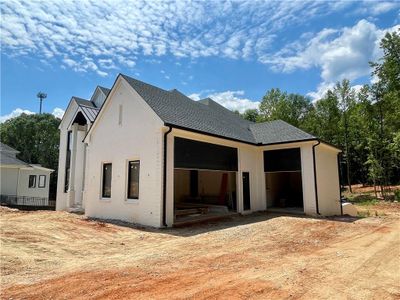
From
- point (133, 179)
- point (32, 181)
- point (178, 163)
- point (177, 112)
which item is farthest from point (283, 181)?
point (32, 181)

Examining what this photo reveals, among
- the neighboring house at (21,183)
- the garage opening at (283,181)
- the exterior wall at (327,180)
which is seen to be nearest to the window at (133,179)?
the garage opening at (283,181)

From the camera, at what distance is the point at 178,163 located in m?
11.7

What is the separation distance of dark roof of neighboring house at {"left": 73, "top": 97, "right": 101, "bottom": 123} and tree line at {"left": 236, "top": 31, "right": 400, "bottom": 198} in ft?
82.2

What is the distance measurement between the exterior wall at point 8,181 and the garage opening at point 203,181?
17.9 meters

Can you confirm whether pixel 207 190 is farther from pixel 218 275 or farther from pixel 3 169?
pixel 3 169

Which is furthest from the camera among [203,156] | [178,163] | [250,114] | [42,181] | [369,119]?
[250,114]

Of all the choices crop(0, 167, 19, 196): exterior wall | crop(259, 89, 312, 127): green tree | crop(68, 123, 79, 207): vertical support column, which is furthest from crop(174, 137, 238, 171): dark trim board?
crop(259, 89, 312, 127): green tree

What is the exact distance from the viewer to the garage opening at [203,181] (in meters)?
12.2

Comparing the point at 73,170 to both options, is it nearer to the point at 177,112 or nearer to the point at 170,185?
the point at 177,112

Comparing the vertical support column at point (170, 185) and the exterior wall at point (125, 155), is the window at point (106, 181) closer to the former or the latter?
the exterior wall at point (125, 155)

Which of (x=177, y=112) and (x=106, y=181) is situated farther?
(x=106, y=181)

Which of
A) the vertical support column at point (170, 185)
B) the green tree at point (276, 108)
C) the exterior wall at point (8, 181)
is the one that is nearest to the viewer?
the vertical support column at point (170, 185)

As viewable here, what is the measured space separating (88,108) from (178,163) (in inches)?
491

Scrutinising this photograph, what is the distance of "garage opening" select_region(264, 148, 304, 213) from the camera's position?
51.5ft
